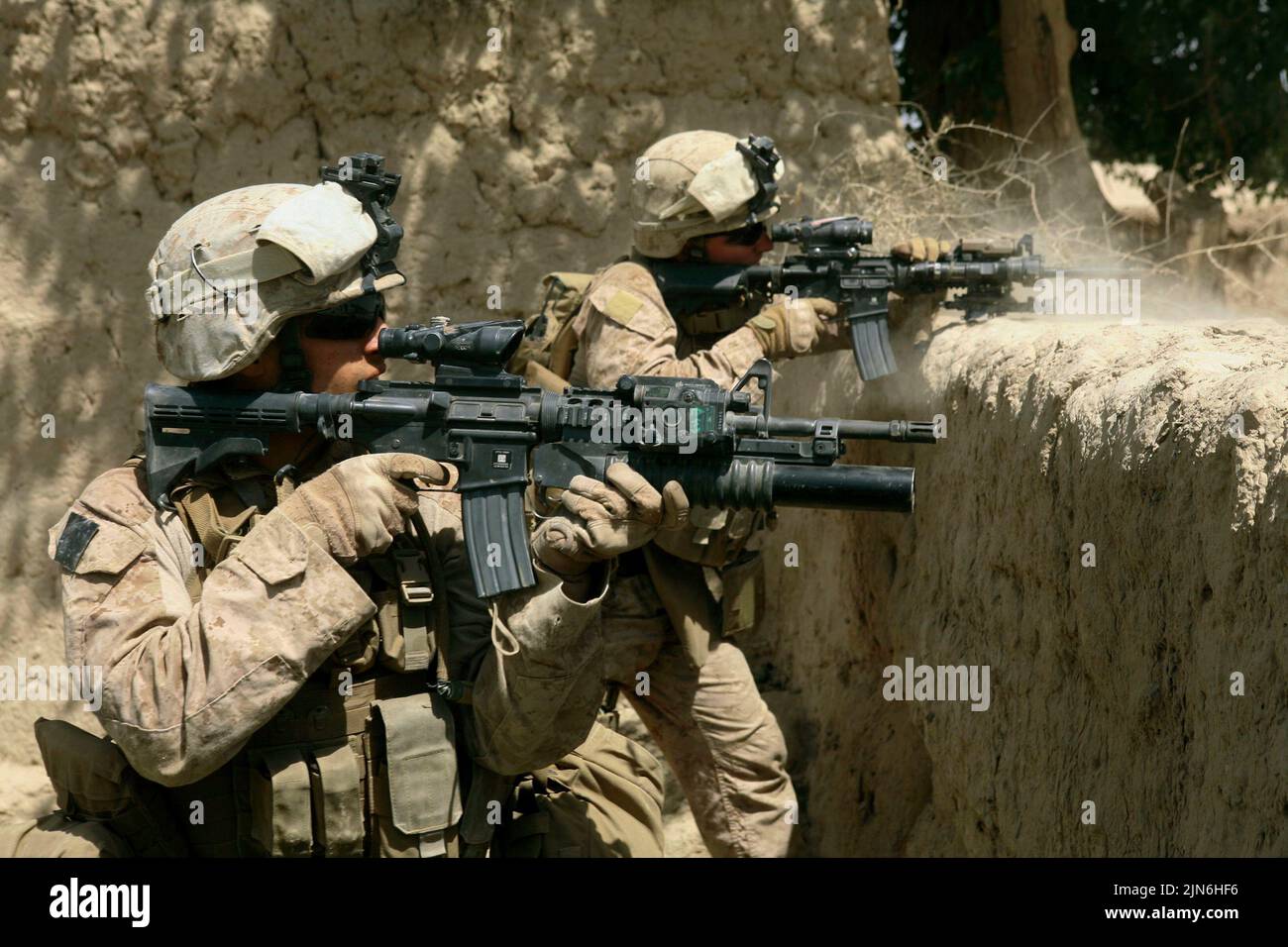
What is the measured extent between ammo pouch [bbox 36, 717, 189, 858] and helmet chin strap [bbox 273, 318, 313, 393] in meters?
0.89

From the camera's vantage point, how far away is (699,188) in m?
4.99

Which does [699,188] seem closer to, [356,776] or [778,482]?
[778,482]

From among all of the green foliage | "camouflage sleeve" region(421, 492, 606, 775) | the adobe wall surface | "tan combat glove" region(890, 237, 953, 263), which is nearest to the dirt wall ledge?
the adobe wall surface

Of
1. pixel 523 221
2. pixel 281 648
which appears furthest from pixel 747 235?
pixel 281 648

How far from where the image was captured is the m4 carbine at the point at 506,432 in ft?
10.4

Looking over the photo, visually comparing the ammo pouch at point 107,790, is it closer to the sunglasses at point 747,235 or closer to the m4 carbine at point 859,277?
the m4 carbine at point 859,277

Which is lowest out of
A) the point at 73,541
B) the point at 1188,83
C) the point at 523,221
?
the point at 73,541

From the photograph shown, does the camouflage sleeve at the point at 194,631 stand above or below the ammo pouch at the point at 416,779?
above

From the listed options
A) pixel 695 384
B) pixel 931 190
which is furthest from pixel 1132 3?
pixel 695 384

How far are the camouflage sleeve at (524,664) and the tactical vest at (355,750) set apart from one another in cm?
7

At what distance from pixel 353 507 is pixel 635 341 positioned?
1.85 metres

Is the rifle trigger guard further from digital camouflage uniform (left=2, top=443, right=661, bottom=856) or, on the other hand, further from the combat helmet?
the combat helmet

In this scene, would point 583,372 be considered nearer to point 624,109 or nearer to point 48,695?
point 624,109

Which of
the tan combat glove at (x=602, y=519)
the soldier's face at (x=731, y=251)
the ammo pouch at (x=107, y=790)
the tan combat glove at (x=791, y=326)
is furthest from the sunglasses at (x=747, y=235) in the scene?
the ammo pouch at (x=107, y=790)
